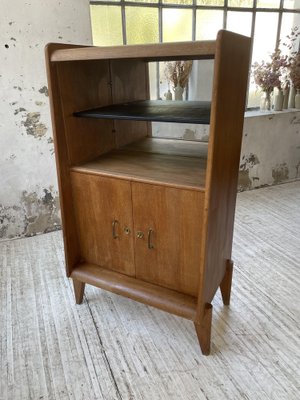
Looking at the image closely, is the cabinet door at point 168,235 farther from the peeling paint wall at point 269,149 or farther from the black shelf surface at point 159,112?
the peeling paint wall at point 269,149

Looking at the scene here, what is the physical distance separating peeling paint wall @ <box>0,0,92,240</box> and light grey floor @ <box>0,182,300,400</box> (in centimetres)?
47

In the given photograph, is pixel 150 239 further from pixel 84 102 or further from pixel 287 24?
pixel 287 24

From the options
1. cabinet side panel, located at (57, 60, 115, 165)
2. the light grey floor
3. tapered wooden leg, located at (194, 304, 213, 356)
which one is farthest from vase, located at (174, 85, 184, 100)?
tapered wooden leg, located at (194, 304, 213, 356)

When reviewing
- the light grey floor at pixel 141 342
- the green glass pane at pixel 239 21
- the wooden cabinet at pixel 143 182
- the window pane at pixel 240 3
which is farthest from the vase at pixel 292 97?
the wooden cabinet at pixel 143 182

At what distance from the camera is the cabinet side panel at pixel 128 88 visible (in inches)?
65.6

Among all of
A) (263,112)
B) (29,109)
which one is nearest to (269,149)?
(263,112)

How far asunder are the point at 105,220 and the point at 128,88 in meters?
0.75

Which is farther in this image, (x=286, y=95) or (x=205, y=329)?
(x=286, y=95)

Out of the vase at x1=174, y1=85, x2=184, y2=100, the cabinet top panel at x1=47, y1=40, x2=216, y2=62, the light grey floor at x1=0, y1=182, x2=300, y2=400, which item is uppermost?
the cabinet top panel at x1=47, y1=40, x2=216, y2=62

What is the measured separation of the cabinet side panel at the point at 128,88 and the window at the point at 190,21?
94 cm

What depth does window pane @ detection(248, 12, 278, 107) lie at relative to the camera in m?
3.21

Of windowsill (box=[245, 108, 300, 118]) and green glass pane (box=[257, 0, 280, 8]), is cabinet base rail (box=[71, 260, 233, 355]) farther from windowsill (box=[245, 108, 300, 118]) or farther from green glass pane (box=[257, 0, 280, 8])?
green glass pane (box=[257, 0, 280, 8])

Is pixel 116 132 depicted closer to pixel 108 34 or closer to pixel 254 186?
pixel 108 34

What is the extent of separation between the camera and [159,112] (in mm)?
1368
